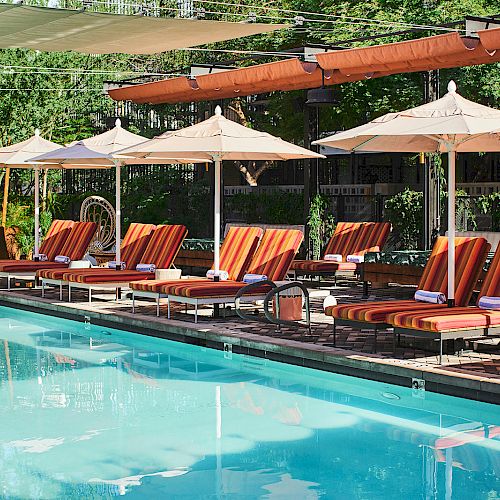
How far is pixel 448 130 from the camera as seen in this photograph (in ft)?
30.9

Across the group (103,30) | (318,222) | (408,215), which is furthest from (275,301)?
(408,215)

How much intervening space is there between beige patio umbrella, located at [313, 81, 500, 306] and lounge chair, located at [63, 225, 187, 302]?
4205 mm

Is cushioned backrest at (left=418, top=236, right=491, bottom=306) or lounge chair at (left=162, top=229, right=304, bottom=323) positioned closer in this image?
cushioned backrest at (left=418, top=236, right=491, bottom=306)

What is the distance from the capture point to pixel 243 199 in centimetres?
2284

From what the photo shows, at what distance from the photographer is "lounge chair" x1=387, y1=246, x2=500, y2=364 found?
914 cm

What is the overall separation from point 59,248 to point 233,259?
15.4 feet

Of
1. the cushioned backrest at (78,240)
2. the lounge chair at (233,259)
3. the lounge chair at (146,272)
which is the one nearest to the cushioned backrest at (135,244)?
the lounge chair at (146,272)

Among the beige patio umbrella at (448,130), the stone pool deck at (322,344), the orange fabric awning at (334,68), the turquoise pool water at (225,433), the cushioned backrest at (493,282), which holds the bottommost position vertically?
the turquoise pool water at (225,433)

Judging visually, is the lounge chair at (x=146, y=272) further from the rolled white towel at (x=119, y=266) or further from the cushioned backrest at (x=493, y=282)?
the cushioned backrest at (x=493, y=282)

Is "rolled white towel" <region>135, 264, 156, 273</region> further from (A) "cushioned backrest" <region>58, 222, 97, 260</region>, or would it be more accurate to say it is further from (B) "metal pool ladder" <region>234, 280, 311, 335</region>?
(B) "metal pool ladder" <region>234, 280, 311, 335</region>

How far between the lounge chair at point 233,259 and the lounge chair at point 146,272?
98 cm

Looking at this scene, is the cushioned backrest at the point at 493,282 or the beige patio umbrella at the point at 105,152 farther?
the beige patio umbrella at the point at 105,152

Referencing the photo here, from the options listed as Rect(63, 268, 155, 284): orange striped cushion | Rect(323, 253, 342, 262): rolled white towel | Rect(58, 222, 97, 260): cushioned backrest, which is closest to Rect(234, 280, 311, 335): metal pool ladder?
Rect(63, 268, 155, 284): orange striped cushion

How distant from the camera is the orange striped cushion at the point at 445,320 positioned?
913 cm
